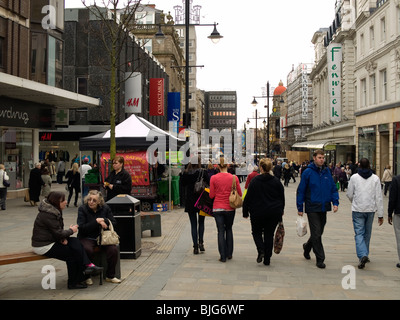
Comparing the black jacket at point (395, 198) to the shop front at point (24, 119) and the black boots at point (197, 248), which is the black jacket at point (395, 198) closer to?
the black boots at point (197, 248)

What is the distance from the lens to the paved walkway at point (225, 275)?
18.7 ft

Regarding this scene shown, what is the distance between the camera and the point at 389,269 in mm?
7207

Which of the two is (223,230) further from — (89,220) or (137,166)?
(137,166)

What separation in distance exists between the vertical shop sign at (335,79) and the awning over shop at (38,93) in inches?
1067

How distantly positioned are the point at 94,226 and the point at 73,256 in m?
0.53

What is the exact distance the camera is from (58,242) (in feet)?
19.3

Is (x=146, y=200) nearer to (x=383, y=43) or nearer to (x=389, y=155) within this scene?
(x=389, y=155)

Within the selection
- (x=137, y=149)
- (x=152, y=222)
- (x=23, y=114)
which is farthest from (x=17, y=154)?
(x=152, y=222)

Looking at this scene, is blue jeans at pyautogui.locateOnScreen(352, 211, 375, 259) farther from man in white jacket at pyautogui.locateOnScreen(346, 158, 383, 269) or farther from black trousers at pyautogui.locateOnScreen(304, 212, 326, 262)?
black trousers at pyautogui.locateOnScreen(304, 212, 326, 262)

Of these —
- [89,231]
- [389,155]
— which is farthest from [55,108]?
[389,155]

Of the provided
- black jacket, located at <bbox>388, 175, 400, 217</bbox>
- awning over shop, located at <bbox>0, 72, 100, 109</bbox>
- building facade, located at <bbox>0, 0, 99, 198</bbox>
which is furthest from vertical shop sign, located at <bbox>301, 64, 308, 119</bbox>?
black jacket, located at <bbox>388, 175, 400, 217</bbox>

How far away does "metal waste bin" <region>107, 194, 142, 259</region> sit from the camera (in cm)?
759

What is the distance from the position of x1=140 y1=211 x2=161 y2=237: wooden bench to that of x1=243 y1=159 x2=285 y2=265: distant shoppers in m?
3.31
